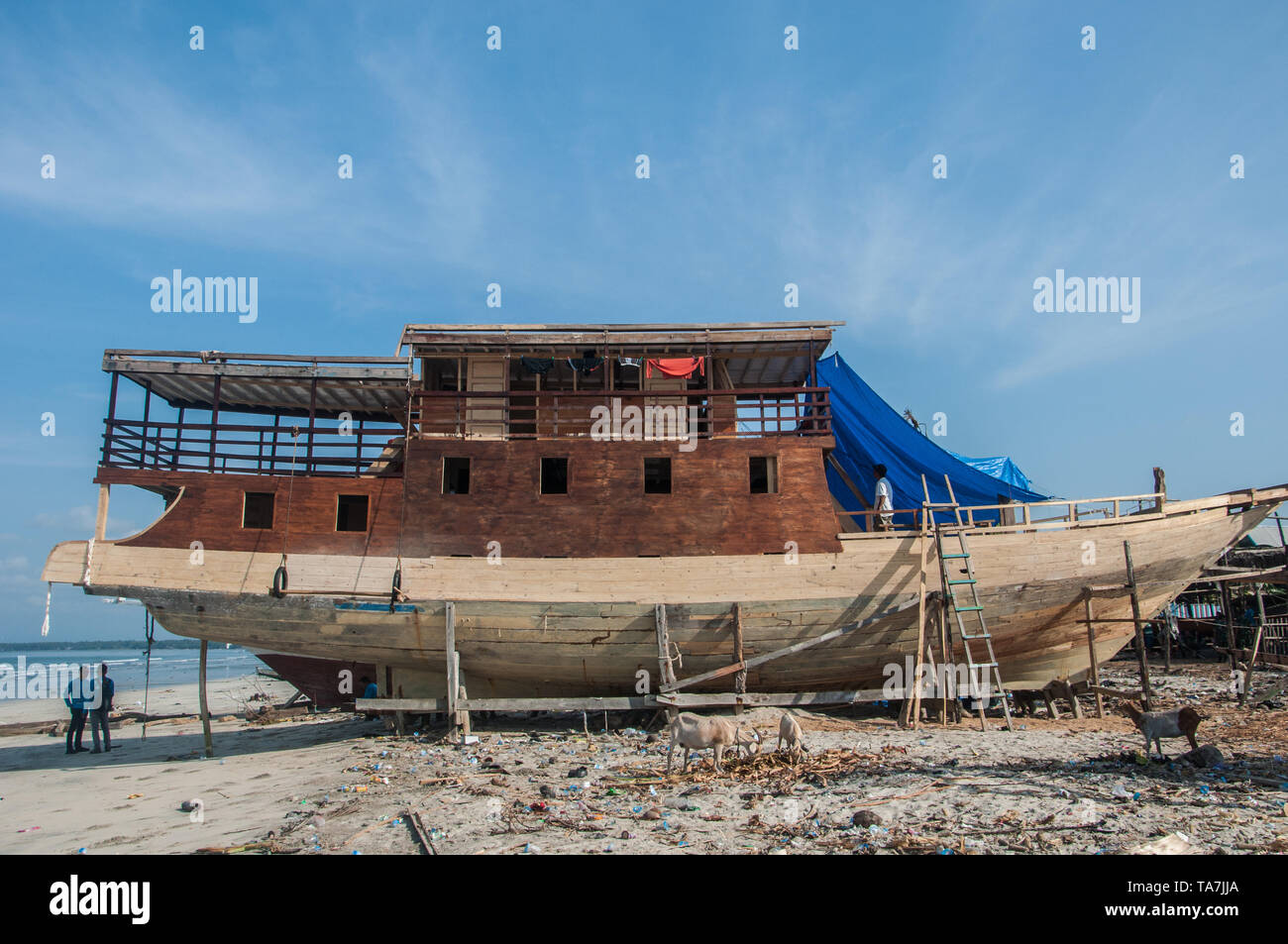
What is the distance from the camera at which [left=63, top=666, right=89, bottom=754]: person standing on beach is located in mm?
14213

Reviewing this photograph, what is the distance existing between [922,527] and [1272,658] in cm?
1100

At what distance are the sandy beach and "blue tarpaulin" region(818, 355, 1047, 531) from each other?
492 centimetres

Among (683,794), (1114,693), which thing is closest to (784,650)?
(683,794)

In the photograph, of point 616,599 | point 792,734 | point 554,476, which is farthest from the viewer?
point 554,476

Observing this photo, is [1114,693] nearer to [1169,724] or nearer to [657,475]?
[1169,724]

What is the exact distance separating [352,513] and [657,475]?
592 centimetres

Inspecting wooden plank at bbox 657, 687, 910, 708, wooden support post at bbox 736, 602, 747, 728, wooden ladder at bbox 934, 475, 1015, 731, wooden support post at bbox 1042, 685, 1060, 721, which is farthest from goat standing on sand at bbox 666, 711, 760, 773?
wooden support post at bbox 1042, 685, 1060, 721

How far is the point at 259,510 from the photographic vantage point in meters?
13.1

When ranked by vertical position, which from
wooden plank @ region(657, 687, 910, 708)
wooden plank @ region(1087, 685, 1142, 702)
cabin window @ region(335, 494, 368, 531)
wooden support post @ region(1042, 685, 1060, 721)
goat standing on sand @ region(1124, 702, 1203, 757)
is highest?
cabin window @ region(335, 494, 368, 531)

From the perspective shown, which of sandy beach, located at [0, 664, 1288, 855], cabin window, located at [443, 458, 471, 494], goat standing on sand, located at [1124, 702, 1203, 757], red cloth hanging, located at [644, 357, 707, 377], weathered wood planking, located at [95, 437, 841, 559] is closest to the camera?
sandy beach, located at [0, 664, 1288, 855]

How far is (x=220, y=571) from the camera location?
41.1ft

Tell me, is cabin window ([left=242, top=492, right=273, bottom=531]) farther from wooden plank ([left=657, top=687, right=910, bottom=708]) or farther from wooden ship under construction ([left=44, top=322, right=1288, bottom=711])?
wooden plank ([left=657, top=687, right=910, bottom=708])

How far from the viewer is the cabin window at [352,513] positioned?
13281 millimetres
